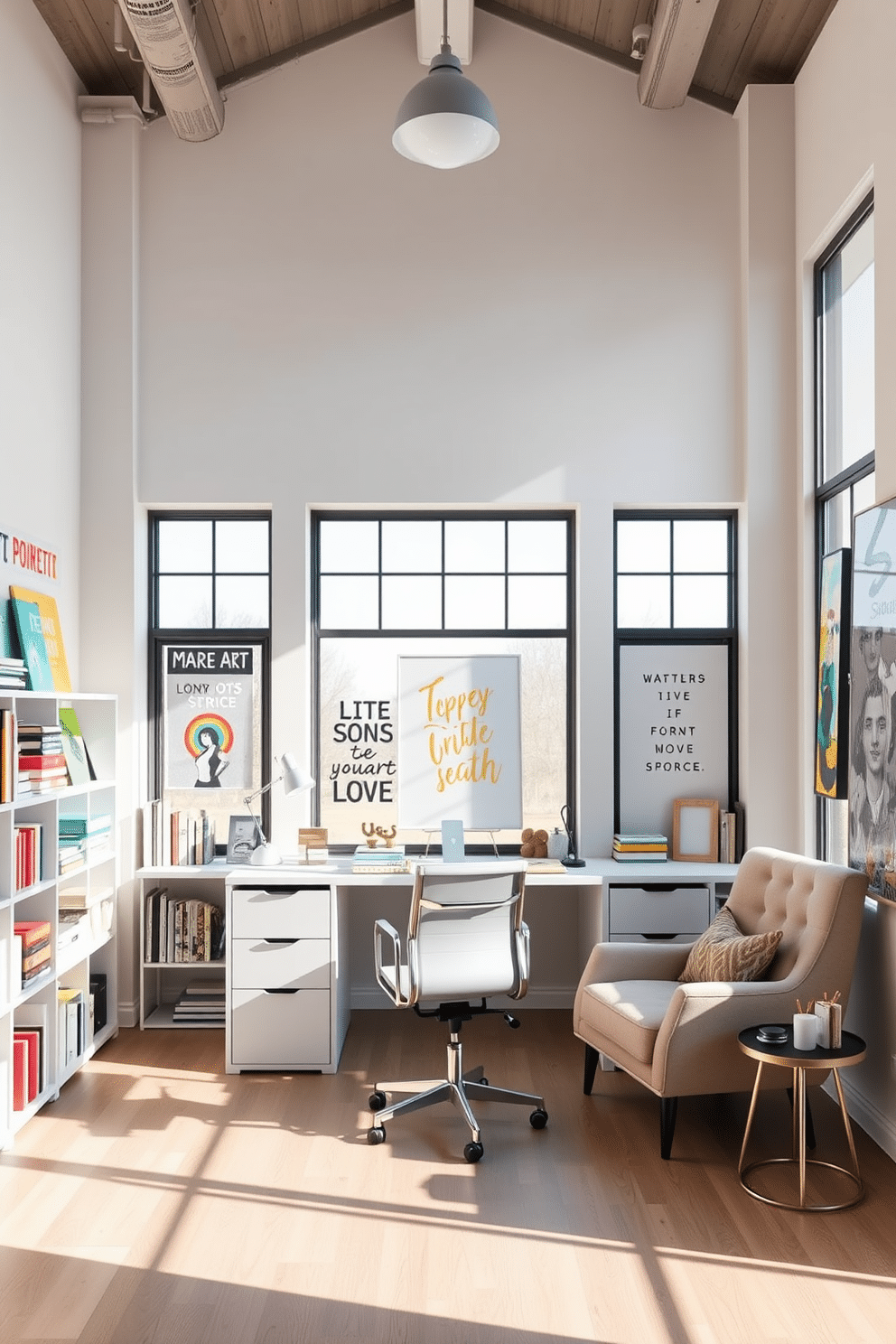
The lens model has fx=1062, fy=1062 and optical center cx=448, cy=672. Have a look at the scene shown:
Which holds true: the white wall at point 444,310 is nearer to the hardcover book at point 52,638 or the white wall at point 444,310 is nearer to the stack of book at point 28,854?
the hardcover book at point 52,638

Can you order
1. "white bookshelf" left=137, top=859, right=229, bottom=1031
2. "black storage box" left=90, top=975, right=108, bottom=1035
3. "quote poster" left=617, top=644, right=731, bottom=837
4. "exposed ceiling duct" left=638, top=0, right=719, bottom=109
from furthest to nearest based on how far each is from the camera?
1. "quote poster" left=617, top=644, right=731, bottom=837
2. "white bookshelf" left=137, top=859, right=229, bottom=1031
3. "black storage box" left=90, top=975, right=108, bottom=1035
4. "exposed ceiling duct" left=638, top=0, right=719, bottom=109

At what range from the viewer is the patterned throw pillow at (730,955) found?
368cm

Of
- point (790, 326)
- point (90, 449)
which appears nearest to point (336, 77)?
point (90, 449)

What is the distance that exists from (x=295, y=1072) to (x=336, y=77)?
4.55 meters

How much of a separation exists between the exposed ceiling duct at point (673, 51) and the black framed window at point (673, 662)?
1905mm

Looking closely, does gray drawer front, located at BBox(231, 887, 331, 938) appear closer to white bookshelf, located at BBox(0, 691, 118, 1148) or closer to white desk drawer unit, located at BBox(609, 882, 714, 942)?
white bookshelf, located at BBox(0, 691, 118, 1148)

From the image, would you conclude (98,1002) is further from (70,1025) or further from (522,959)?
(522,959)

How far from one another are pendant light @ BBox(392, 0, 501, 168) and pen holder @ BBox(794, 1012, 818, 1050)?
9.87 ft

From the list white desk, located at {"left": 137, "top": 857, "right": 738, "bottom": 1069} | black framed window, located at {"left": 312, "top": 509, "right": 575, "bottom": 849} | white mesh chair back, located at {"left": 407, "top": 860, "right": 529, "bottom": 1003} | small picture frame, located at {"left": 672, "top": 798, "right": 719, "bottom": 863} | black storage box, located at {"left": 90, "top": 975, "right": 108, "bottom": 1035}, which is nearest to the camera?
white mesh chair back, located at {"left": 407, "top": 860, "right": 529, "bottom": 1003}

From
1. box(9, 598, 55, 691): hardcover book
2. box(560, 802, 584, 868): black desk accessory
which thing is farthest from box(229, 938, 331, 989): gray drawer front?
box(9, 598, 55, 691): hardcover book

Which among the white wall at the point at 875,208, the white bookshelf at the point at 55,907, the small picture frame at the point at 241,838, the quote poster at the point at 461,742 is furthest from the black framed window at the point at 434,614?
the white wall at the point at 875,208

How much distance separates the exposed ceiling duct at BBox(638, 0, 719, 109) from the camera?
428 cm

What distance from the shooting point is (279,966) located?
4.36 meters

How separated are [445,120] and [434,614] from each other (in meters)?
2.34
